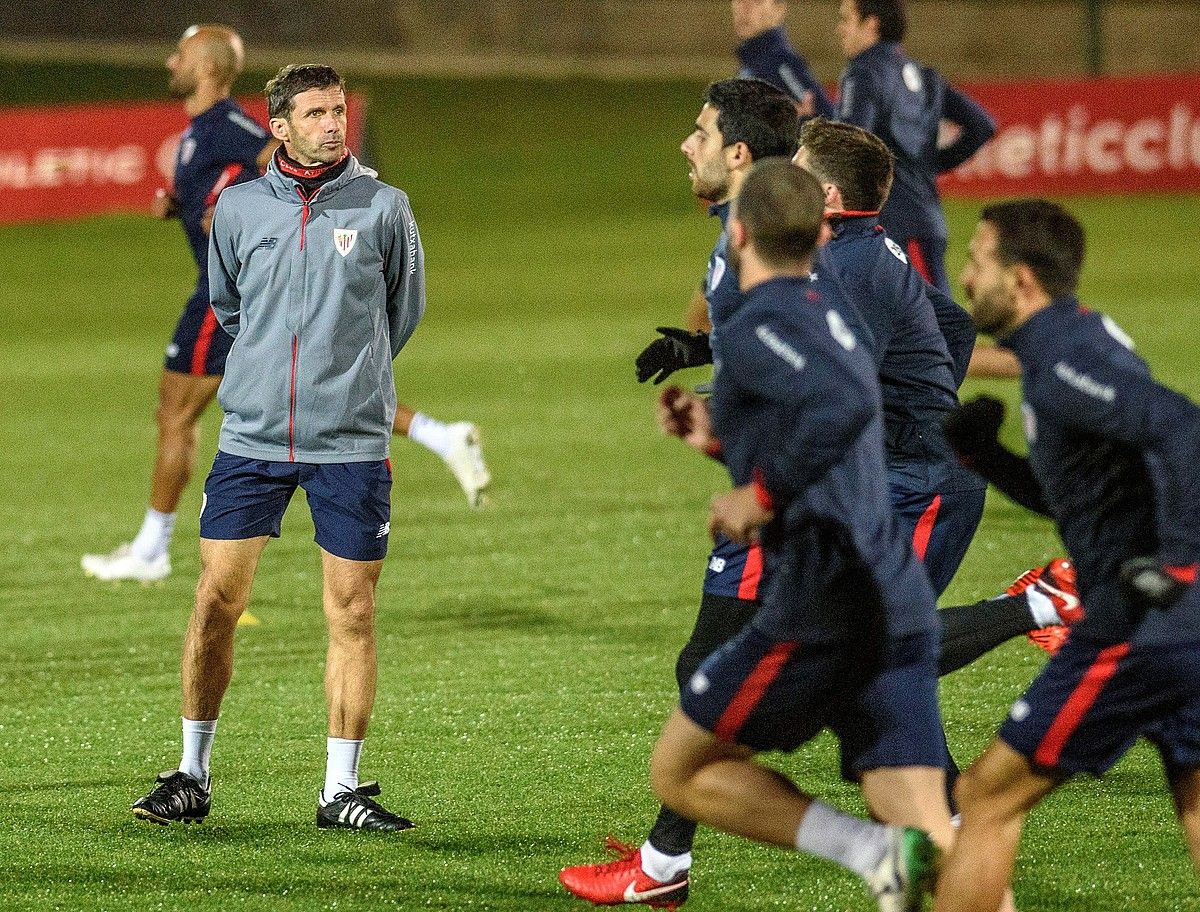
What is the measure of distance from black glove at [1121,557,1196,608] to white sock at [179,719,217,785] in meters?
3.05

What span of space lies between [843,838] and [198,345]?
18.9 ft

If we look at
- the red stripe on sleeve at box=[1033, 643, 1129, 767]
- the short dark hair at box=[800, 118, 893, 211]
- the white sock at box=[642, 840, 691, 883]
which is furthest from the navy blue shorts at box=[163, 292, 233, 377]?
the red stripe on sleeve at box=[1033, 643, 1129, 767]

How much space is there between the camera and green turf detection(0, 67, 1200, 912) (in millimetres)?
5473

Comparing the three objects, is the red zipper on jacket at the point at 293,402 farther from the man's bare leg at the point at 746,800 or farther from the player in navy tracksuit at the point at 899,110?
the player in navy tracksuit at the point at 899,110

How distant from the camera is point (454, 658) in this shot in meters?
7.99

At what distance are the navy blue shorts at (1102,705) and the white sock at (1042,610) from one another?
1611mm

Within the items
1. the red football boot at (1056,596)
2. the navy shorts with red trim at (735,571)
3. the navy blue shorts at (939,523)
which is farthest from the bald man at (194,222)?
the navy shorts with red trim at (735,571)

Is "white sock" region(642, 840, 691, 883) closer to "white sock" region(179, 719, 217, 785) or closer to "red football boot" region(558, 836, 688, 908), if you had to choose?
"red football boot" region(558, 836, 688, 908)

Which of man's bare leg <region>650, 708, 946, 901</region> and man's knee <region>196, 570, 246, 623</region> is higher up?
man's bare leg <region>650, 708, 946, 901</region>

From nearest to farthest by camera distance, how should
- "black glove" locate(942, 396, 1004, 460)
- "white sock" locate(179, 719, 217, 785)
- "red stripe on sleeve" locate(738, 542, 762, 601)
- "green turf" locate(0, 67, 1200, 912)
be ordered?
"black glove" locate(942, 396, 1004, 460) < "red stripe on sleeve" locate(738, 542, 762, 601) < "green turf" locate(0, 67, 1200, 912) < "white sock" locate(179, 719, 217, 785)

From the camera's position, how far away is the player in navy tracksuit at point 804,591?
418cm

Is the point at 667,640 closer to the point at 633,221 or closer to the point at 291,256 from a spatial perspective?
the point at 291,256

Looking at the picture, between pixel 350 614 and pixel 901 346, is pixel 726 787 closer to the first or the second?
pixel 901 346

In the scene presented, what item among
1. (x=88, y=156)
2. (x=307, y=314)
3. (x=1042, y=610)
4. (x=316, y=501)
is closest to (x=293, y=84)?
(x=307, y=314)
